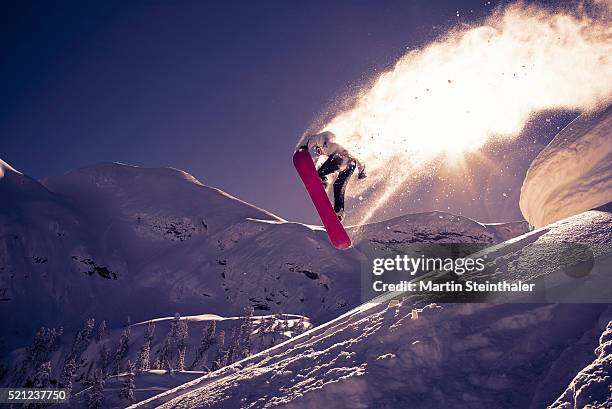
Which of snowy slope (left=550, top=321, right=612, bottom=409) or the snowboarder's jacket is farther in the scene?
the snowboarder's jacket

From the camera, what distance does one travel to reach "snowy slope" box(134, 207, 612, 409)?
7.61 m

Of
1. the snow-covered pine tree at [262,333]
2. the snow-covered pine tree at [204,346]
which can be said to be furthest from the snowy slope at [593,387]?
the snow-covered pine tree at [204,346]

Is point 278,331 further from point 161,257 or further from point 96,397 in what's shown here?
point 161,257

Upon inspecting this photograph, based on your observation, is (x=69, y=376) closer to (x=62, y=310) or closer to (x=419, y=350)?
(x=419, y=350)

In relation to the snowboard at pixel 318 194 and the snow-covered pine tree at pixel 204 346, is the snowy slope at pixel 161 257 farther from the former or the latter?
the snowboard at pixel 318 194

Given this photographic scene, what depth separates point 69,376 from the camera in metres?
48.4

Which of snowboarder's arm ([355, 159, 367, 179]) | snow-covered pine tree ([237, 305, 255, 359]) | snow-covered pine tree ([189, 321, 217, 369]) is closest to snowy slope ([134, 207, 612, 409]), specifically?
snowboarder's arm ([355, 159, 367, 179])

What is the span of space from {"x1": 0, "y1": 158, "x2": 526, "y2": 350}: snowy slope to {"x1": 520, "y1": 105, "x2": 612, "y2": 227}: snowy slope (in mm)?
94992

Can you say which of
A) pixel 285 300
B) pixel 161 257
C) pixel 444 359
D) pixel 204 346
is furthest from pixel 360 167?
pixel 161 257

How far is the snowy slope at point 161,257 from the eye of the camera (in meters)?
130

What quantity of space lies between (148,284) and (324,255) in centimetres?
6383

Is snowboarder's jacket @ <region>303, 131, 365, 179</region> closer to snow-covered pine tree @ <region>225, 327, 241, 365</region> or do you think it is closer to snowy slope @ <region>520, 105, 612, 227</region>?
snowy slope @ <region>520, 105, 612, 227</region>

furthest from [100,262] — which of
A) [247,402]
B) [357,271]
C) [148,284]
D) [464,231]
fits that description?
[247,402]

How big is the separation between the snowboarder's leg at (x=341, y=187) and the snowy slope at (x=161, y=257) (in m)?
102
